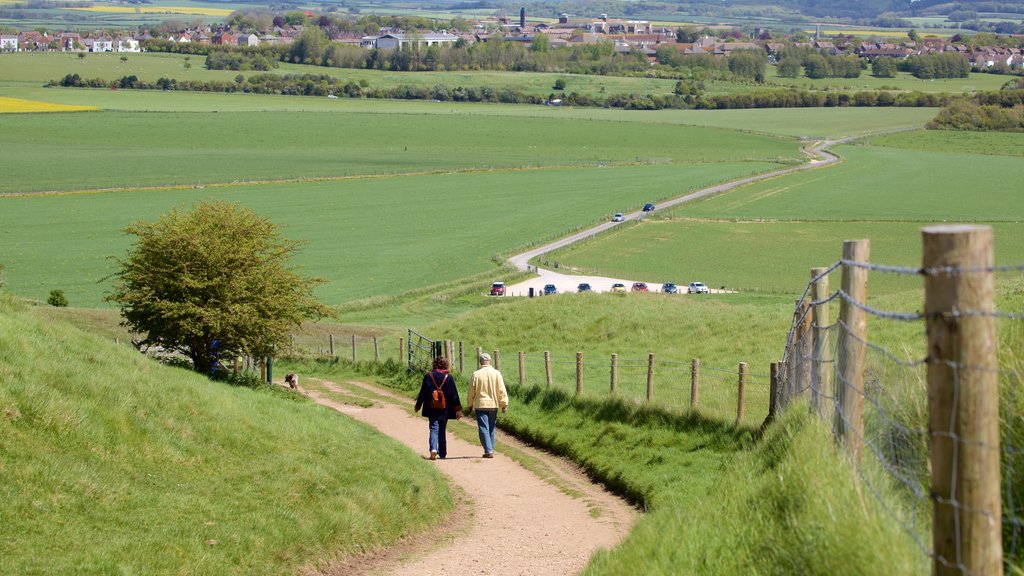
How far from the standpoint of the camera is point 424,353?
34.3 m

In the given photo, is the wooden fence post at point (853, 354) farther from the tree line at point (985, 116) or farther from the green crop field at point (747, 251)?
the tree line at point (985, 116)

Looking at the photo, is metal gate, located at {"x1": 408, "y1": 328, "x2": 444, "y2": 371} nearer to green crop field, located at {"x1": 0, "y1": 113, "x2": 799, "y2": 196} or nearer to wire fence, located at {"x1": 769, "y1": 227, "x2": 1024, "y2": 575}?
wire fence, located at {"x1": 769, "y1": 227, "x2": 1024, "y2": 575}

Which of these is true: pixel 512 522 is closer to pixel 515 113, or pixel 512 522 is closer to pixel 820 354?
pixel 820 354

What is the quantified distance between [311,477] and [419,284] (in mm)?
49920

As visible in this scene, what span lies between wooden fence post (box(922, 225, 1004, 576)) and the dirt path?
7593mm

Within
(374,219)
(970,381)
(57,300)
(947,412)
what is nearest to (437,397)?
(947,412)

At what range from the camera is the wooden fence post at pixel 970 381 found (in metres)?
5.07

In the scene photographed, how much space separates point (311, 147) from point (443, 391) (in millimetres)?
127934

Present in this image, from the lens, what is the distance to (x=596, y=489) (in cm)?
1720

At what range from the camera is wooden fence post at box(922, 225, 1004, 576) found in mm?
5070

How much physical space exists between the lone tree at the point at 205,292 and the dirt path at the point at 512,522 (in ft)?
22.6

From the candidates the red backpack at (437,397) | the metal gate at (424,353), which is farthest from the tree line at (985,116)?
the red backpack at (437,397)

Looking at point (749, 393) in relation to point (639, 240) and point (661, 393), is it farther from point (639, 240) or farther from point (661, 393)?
point (639, 240)

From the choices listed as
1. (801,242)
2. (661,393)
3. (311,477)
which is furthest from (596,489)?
(801,242)
